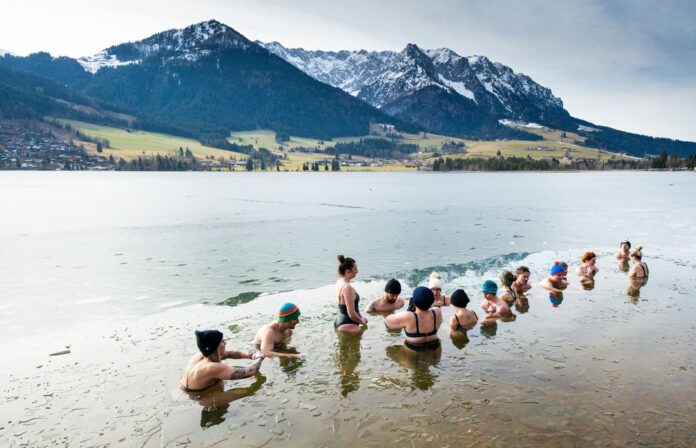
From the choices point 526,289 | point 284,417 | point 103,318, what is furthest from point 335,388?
point 526,289

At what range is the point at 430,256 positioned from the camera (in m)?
30.9

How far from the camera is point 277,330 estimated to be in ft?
45.5

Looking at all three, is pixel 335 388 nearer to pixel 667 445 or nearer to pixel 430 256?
pixel 667 445

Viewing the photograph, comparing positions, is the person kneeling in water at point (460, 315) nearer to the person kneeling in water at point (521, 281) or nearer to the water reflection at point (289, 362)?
the water reflection at point (289, 362)

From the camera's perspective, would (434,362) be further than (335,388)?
Yes

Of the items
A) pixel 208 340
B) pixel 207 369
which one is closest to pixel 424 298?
pixel 208 340

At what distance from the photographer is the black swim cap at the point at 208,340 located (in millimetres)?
10742

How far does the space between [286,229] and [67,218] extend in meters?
30.8

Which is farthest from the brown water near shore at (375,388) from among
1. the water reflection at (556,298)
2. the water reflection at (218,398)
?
the water reflection at (556,298)

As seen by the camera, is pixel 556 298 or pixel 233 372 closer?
pixel 233 372

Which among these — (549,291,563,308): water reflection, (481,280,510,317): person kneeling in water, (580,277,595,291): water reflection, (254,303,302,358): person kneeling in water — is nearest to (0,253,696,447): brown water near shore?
(254,303,302,358): person kneeling in water

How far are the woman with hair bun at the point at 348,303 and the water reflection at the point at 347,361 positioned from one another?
0.37 meters

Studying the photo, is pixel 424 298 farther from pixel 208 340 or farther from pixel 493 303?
pixel 208 340

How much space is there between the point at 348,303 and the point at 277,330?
106 inches
